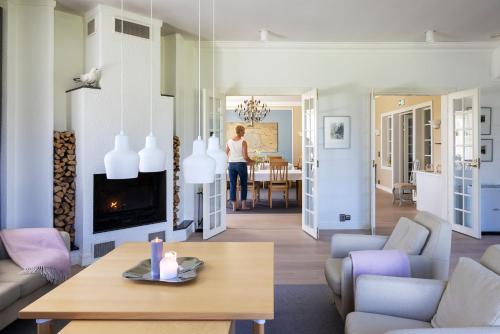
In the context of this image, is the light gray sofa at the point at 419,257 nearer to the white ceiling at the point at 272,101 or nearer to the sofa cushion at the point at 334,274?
the sofa cushion at the point at 334,274

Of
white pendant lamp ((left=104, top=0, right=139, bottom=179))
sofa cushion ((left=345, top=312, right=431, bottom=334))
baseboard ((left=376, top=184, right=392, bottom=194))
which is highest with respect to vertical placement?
white pendant lamp ((left=104, top=0, right=139, bottom=179))

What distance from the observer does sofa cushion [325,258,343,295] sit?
2684 mm

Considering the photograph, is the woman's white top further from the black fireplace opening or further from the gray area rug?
the gray area rug

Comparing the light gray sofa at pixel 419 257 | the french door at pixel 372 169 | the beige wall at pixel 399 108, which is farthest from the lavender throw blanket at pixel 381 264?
the beige wall at pixel 399 108

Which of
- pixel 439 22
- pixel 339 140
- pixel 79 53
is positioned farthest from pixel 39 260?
pixel 439 22

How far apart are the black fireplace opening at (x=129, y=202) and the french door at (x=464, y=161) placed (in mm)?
4183

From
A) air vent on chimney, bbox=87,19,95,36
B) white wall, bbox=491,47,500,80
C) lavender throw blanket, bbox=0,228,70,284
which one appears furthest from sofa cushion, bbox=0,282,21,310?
white wall, bbox=491,47,500,80

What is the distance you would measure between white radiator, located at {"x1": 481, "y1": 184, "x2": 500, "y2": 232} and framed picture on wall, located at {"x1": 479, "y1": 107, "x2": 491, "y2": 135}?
2.86 ft

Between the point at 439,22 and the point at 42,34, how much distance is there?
4.57m

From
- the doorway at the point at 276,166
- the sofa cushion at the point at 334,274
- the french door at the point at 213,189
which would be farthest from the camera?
the doorway at the point at 276,166

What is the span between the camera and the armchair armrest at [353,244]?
10.3 ft

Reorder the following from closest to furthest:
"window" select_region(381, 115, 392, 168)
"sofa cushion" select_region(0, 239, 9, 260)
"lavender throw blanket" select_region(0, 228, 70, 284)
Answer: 1. "lavender throw blanket" select_region(0, 228, 70, 284)
2. "sofa cushion" select_region(0, 239, 9, 260)
3. "window" select_region(381, 115, 392, 168)

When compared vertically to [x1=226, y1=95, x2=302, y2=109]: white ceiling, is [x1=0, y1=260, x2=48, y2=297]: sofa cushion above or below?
below

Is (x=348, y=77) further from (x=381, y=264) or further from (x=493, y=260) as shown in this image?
(x=493, y=260)
